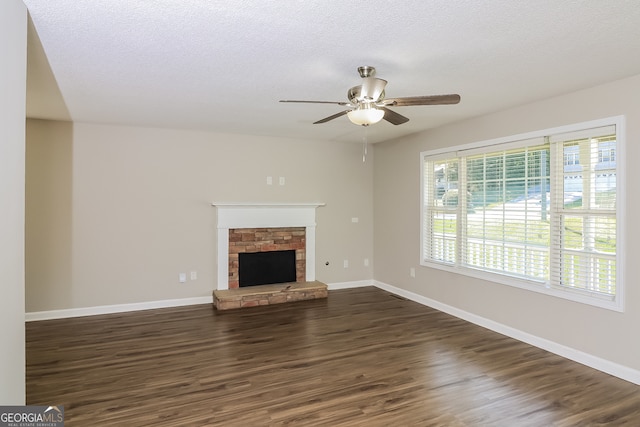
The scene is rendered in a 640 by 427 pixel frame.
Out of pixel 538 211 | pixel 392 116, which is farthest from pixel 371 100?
pixel 538 211

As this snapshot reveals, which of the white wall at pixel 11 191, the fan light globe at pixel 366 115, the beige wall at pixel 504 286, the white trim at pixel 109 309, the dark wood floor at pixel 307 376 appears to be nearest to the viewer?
the white wall at pixel 11 191

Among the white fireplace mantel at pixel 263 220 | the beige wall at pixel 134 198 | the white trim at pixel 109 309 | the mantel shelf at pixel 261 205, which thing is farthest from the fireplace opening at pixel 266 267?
the mantel shelf at pixel 261 205

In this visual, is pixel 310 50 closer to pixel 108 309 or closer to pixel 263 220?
pixel 263 220

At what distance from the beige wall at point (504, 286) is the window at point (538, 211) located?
0.10 metres

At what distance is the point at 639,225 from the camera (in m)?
2.99

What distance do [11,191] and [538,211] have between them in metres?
4.28

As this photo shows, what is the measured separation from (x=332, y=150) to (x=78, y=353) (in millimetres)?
4374

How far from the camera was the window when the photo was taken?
10.6 feet

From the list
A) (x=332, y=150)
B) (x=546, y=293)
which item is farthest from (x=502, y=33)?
(x=332, y=150)

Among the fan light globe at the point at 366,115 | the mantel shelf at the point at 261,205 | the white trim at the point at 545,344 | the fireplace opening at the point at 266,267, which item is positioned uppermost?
the fan light globe at the point at 366,115

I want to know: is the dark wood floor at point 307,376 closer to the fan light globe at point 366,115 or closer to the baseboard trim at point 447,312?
the baseboard trim at point 447,312

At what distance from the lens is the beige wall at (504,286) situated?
3037mm

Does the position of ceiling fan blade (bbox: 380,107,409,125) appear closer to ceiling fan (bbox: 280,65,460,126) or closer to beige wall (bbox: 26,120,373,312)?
ceiling fan (bbox: 280,65,460,126)

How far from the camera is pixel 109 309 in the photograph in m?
4.88
